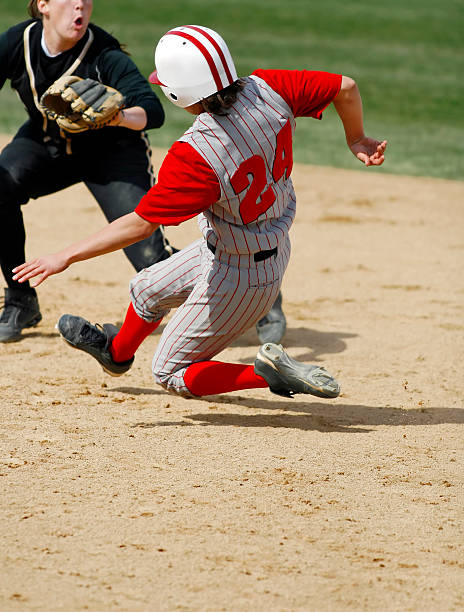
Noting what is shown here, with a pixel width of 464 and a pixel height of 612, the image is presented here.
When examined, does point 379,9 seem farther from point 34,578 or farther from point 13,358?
point 34,578

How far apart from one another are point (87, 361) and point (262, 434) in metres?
1.27

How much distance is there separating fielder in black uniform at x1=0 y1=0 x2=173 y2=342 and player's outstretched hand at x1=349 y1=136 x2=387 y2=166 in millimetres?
1107

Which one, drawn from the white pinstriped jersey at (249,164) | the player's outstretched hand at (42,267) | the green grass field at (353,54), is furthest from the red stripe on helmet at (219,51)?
the green grass field at (353,54)

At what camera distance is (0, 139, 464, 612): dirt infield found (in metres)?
2.51

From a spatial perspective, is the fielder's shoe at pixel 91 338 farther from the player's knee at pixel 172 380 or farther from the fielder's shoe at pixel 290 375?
the fielder's shoe at pixel 290 375

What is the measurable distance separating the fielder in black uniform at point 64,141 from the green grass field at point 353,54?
4.80 metres

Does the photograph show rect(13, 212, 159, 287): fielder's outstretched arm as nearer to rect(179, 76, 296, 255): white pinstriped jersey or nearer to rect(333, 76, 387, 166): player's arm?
rect(179, 76, 296, 255): white pinstriped jersey

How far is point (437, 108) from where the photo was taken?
38.8 feet

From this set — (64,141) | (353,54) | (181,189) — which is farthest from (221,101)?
(353,54)

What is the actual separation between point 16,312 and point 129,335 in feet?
3.74

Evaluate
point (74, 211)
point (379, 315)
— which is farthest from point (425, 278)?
point (74, 211)

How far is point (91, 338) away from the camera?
3.87 metres

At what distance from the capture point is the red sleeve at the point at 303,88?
335 cm

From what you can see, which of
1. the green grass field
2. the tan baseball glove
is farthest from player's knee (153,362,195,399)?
the green grass field
